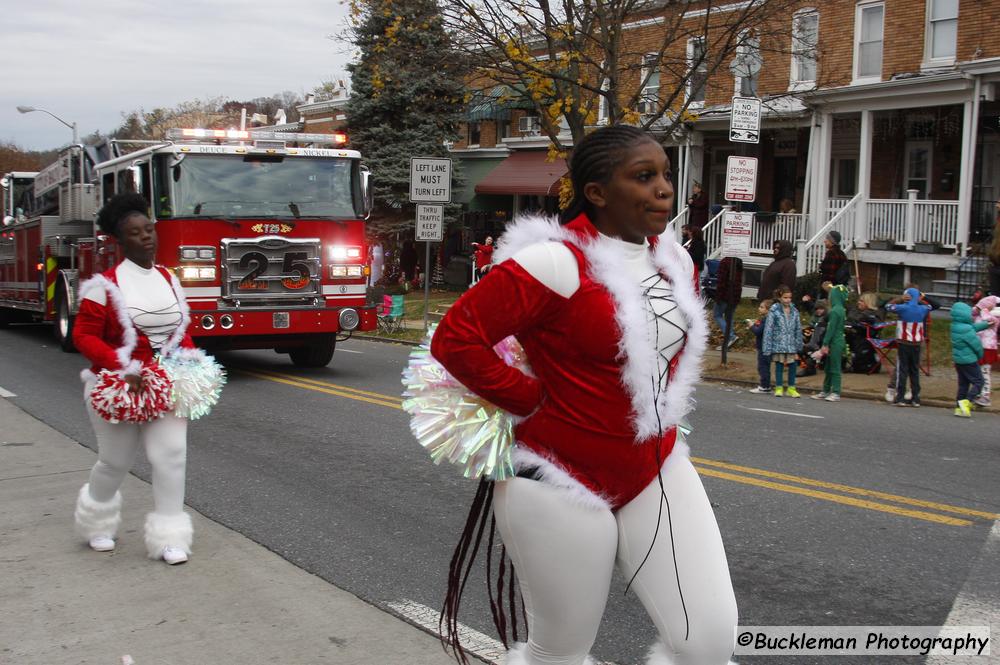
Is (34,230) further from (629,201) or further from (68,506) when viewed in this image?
(629,201)

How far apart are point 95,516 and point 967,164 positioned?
60.3ft

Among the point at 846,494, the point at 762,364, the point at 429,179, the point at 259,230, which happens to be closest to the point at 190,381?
the point at 846,494

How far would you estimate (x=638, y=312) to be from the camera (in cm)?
282

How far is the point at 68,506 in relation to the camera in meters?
6.70

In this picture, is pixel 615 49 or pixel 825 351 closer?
pixel 825 351

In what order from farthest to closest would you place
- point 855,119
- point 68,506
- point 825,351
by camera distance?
point 855,119 → point 825,351 → point 68,506

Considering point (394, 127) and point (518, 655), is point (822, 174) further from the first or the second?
point (518, 655)

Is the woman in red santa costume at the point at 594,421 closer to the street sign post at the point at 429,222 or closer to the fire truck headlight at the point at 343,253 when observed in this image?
the fire truck headlight at the point at 343,253

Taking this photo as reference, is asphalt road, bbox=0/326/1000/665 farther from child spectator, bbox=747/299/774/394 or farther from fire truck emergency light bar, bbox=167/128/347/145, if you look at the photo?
fire truck emergency light bar, bbox=167/128/347/145

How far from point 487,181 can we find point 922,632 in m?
29.1

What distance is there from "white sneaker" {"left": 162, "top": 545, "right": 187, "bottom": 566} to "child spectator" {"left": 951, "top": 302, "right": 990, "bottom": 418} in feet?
29.6

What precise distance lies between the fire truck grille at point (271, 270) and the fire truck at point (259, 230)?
1cm

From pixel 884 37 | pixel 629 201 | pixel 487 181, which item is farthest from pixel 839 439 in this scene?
pixel 487 181

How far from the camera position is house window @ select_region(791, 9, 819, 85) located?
22438 mm
